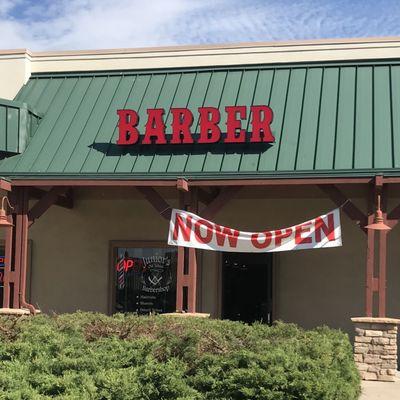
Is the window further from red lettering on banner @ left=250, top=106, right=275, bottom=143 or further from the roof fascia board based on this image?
the roof fascia board

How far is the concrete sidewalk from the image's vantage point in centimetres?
925

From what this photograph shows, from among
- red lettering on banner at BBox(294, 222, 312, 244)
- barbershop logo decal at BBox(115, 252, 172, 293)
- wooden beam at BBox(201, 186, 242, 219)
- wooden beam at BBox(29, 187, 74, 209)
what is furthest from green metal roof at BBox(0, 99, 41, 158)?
red lettering on banner at BBox(294, 222, 312, 244)

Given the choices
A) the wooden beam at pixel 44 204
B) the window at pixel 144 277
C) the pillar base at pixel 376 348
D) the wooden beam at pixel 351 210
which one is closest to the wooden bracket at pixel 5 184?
the wooden beam at pixel 44 204

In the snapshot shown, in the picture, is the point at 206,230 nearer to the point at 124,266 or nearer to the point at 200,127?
the point at 200,127

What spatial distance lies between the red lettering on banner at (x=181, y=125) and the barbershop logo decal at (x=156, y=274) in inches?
113

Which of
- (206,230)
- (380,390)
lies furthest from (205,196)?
(380,390)

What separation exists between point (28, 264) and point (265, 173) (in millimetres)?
6273

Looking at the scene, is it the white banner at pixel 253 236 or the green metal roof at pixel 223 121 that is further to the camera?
the green metal roof at pixel 223 121

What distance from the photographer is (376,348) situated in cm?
1082

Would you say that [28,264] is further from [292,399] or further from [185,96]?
[292,399]

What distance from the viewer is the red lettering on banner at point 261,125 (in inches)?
493

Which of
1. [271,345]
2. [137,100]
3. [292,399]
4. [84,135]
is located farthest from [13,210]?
[292,399]

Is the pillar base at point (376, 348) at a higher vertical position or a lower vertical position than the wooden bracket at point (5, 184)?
lower

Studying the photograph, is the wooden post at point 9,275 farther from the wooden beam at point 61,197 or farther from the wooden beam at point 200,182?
the wooden beam at point 200,182
